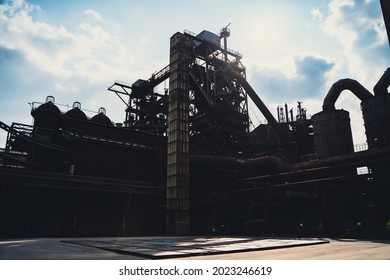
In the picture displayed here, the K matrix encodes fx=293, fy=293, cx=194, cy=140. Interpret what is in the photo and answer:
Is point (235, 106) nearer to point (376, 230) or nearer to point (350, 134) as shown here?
point (350, 134)

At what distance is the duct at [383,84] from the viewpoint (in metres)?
26.8

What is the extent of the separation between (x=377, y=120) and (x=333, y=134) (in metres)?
3.78

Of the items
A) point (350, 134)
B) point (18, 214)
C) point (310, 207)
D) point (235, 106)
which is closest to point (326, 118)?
point (350, 134)

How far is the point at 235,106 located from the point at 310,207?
2284cm

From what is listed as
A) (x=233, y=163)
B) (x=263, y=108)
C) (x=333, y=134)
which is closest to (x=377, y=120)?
(x=333, y=134)

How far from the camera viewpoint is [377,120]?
86.4ft

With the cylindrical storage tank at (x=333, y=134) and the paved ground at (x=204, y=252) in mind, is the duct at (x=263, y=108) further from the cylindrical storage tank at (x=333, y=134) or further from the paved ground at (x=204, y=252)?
the paved ground at (x=204, y=252)

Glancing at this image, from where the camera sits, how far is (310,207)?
88.4ft

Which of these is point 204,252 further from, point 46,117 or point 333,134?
point 46,117

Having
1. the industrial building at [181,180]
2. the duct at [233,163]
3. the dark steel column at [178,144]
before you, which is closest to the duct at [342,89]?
the industrial building at [181,180]

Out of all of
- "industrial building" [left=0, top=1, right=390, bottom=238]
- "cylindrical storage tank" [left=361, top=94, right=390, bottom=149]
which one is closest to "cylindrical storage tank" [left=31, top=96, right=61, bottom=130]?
"industrial building" [left=0, top=1, right=390, bottom=238]

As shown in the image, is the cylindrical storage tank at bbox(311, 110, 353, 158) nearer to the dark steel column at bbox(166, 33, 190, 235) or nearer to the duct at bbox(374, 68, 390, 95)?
the duct at bbox(374, 68, 390, 95)
